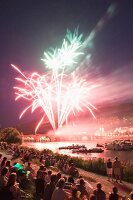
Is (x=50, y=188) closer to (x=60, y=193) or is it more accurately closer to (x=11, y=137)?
(x=60, y=193)

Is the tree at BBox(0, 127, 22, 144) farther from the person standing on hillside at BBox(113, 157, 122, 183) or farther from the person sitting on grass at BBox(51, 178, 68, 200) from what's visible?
the person sitting on grass at BBox(51, 178, 68, 200)

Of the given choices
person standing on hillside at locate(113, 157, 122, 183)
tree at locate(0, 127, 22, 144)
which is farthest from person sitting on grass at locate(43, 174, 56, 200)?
tree at locate(0, 127, 22, 144)

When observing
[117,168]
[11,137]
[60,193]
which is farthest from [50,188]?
[11,137]

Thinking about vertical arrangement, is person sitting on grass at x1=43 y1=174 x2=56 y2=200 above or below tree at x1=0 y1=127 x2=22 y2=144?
below

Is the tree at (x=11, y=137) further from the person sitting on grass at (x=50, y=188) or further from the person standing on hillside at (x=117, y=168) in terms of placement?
the person sitting on grass at (x=50, y=188)

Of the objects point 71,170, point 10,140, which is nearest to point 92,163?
point 71,170

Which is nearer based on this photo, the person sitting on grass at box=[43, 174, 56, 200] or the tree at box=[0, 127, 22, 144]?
the person sitting on grass at box=[43, 174, 56, 200]

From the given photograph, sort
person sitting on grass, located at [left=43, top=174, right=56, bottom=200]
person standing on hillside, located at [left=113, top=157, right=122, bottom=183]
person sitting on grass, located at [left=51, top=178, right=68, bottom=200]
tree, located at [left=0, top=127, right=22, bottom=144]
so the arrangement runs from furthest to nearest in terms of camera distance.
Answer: tree, located at [left=0, top=127, right=22, bottom=144], person standing on hillside, located at [left=113, top=157, right=122, bottom=183], person sitting on grass, located at [left=43, top=174, right=56, bottom=200], person sitting on grass, located at [left=51, top=178, right=68, bottom=200]

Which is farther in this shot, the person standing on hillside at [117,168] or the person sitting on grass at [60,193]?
the person standing on hillside at [117,168]

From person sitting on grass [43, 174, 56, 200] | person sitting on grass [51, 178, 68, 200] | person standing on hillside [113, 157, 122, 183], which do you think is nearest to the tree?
person standing on hillside [113, 157, 122, 183]

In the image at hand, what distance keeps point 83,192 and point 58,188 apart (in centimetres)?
301

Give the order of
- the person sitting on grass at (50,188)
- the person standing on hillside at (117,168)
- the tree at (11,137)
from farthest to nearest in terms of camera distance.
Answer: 1. the tree at (11,137)
2. the person standing on hillside at (117,168)
3. the person sitting on grass at (50,188)

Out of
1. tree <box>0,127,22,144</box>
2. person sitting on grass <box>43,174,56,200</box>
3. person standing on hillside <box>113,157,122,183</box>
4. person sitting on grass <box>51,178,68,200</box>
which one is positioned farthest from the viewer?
tree <box>0,127,22,144</box>

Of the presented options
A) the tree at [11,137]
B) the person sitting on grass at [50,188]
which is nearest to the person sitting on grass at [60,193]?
the person sitting on grass at [50,188]
